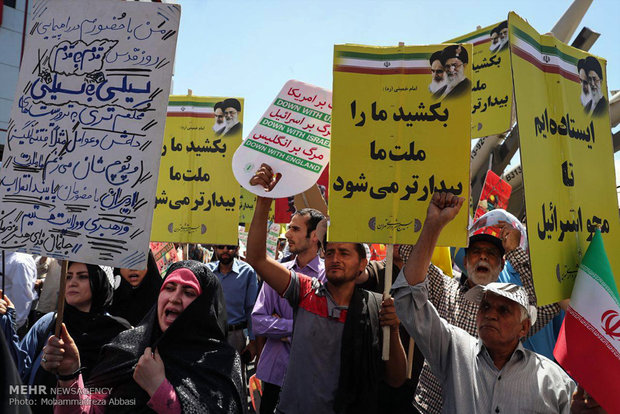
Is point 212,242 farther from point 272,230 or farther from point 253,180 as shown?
point 272,230

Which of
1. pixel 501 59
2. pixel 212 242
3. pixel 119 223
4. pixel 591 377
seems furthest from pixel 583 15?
pixel 119 223

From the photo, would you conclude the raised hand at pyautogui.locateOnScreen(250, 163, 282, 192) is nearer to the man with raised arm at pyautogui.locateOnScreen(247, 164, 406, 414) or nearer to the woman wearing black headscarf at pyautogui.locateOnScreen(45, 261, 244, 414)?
the man with raised arm at pyautogui.locateOnScreen(247, 164, 406, 414)

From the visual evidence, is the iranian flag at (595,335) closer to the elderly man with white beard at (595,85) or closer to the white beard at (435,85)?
the elderly man with white beard at (595,85)

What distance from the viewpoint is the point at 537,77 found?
2750 mm

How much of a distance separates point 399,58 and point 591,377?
1895mm

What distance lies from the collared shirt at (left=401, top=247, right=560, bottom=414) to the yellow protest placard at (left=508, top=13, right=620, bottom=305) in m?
0.22

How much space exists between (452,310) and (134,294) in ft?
7.74

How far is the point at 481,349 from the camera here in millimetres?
2449

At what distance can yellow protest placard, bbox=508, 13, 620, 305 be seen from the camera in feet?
8.31


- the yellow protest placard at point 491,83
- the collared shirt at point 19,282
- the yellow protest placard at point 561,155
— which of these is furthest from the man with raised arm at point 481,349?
the collared shirt at point 19,282

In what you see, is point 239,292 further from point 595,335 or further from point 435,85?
point 595,335

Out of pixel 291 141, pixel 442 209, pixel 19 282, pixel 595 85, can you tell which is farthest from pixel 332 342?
pixel 19 282

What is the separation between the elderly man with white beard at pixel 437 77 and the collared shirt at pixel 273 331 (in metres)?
1.69

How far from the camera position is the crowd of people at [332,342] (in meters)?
2.35
